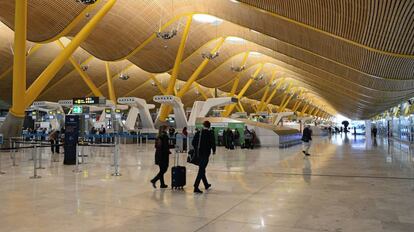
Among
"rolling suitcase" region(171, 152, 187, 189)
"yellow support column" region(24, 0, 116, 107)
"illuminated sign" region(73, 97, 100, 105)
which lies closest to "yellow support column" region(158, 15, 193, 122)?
"yellow support column" region(24, 0, 116, 107)

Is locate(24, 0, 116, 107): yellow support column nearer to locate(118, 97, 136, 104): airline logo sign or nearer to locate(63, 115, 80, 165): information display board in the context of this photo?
locate(63, 115, 80, 165): information display board

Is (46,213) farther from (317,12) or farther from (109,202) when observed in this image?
(317,12)

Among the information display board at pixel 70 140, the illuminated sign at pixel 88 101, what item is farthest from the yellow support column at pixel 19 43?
the information display board at pixel 70 140

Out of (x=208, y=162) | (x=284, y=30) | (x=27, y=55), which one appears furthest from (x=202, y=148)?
(x=27, y=55)

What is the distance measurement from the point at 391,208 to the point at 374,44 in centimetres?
1004

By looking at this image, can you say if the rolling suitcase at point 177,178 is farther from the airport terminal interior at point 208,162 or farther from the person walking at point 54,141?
the person walking at point 54,141

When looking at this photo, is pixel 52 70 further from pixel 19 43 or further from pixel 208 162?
pixel 208 162

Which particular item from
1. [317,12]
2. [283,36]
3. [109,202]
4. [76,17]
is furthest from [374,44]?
[76,17]

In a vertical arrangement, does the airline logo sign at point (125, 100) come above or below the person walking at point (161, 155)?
above

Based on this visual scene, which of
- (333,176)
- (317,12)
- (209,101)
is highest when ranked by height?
(317,12)

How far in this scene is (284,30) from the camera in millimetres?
19469

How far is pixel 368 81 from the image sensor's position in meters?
23.6

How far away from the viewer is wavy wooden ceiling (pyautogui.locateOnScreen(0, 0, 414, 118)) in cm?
1310

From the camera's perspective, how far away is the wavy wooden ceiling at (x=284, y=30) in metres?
13.1
